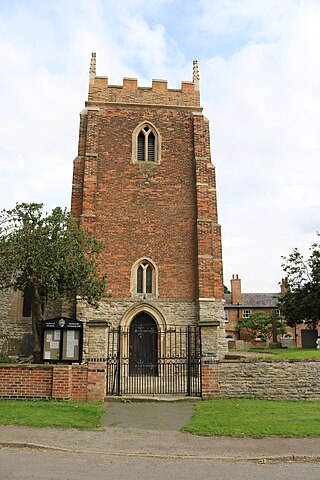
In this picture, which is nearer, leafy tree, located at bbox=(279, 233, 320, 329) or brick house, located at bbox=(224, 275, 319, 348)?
leafy tree, located at bbox=(279, 233, 320, 329)

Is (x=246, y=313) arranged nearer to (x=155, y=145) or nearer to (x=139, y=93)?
(x=155, y=145)

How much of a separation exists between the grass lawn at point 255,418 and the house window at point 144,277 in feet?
29.0

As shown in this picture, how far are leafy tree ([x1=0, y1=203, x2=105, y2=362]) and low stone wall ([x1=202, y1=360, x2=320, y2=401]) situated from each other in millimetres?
5904

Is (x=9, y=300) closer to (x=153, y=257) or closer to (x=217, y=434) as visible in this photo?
(x=153, y=257)

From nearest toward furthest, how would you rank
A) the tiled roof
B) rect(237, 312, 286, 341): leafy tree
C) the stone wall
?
1. the stone wall
2. rect(237, 312, 286, 341): leafy tree
3. the tiled roof

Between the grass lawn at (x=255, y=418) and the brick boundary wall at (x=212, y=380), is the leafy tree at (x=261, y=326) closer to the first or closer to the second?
the brick boundary wall at (x=212, y=380)

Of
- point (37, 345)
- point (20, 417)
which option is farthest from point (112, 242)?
point (20, 417)

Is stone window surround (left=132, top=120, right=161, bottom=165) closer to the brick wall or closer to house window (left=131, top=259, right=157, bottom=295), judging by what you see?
house window (left=131, top=259, right=157, bottom=295)

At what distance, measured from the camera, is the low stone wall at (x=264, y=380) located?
12.7 m

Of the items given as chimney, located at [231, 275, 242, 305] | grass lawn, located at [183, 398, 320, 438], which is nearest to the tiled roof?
chimney, located at [231, 275, 242, 305]

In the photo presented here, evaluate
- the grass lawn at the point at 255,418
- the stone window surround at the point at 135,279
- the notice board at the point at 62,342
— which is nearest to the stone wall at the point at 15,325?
the stone window surround at the point at 135,279

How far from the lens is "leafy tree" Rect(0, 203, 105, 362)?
Result: 1484 cm

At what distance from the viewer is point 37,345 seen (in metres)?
15.8

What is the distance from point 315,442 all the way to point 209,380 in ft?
16.0
